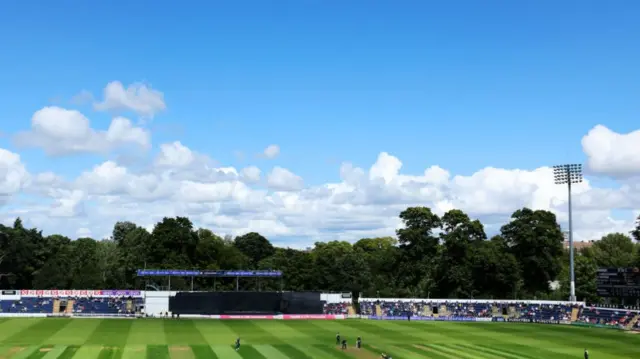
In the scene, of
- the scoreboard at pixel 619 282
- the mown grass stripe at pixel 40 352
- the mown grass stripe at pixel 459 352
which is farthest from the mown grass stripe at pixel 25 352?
the scoreboard at pixel 619 282

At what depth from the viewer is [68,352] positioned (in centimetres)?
5556

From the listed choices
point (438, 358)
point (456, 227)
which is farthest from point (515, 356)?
point (456, 227)

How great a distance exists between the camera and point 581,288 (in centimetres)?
11219

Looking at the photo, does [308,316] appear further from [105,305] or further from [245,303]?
[105,305]

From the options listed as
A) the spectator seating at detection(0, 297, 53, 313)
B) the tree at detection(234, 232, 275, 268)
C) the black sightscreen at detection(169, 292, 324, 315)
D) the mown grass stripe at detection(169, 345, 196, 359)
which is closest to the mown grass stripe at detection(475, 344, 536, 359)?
the mown grass stripe at detection(169, 345, 196, 359)

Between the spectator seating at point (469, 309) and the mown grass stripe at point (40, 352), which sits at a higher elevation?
the spectator seating at point (469, 309)

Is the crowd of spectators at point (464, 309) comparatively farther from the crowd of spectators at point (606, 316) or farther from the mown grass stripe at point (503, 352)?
the mown grass stripe at point (503, 352)

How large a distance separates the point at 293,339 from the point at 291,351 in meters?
10.4

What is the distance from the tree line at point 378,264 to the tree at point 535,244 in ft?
0.58

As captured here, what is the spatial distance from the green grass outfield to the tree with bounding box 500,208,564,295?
23.4 m

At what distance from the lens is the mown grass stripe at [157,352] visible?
176 ft

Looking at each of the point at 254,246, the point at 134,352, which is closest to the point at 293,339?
the point at 134,352

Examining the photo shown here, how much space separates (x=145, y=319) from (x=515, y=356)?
5522 centimetres

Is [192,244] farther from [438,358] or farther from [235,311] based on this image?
[438,358]
